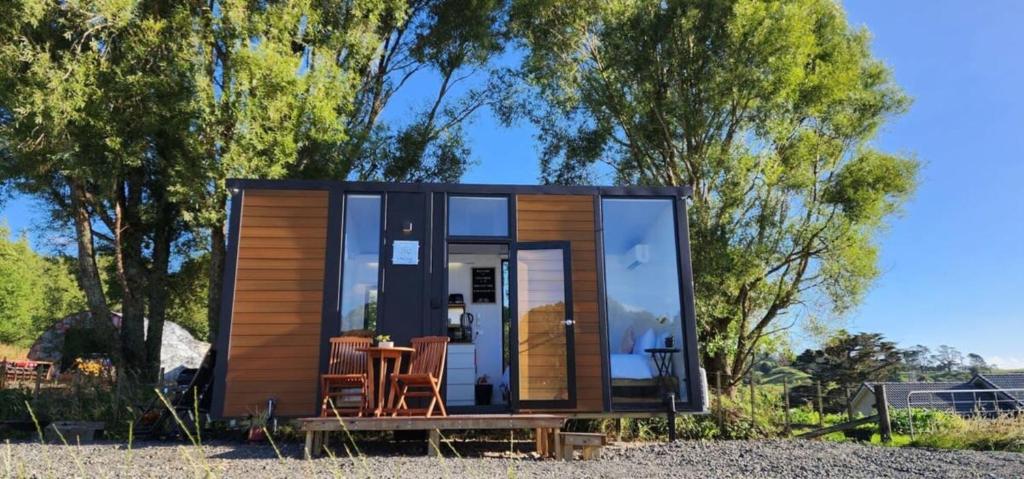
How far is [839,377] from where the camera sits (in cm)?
3478

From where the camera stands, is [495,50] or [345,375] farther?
[495,50]

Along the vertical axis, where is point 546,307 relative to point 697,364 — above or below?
above

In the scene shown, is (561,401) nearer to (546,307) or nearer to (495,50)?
(546,307)

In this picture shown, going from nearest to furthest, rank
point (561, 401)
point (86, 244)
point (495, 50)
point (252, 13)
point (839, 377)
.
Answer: point (561, 401) → point (252, 13) → point (86, 244) → point (495, 50) → point (839, 377)

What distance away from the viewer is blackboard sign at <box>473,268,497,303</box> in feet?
27.2

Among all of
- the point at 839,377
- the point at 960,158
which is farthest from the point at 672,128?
the point at 839,377

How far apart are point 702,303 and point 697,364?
4.53m

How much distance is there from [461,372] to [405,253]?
152 cm

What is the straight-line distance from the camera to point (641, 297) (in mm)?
6758

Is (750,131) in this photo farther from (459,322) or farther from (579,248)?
(459,322)

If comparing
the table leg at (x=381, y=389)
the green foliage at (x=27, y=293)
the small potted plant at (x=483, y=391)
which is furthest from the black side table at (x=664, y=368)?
the green foliage at (x=27, y=293)

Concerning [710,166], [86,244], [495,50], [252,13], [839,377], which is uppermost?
[495,50]

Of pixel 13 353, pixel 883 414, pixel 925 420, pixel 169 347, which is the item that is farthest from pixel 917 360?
pixel 13 353

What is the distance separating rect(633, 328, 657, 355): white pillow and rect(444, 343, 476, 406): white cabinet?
5.75ft
